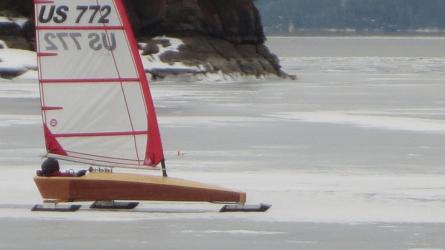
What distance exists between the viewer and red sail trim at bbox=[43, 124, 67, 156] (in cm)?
1525

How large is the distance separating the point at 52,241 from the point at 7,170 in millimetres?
6376

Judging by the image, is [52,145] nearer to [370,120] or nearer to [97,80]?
[97,80]

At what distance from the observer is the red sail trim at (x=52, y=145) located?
50.0 feet

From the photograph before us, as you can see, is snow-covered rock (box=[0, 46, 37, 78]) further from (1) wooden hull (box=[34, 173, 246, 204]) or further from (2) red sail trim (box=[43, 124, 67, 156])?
(1) wooden hull (box=[34, 173, 246, 204])

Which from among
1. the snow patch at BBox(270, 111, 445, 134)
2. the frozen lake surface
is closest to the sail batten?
the frozen lake surface

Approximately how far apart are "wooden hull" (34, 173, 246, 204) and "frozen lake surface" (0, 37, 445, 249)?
0.66 ft

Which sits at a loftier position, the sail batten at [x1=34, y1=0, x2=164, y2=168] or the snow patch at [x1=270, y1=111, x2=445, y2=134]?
the sail batten at [x1=34, y1=0, x2=164, y2=168]

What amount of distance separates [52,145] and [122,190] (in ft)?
3.03

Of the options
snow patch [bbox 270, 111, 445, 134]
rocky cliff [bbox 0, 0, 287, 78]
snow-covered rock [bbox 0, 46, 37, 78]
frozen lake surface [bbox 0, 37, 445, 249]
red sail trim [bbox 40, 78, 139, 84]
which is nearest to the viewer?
frozen lake surface [bbox 0, 37, 445, 249]

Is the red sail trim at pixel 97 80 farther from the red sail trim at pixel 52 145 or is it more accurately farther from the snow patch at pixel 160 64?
the snow patch at pixel 160 64

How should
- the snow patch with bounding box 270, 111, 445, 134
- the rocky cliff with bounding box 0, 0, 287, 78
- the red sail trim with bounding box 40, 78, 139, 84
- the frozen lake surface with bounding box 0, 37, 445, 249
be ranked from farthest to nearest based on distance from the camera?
the rocky cliff with bounding box 0, 0, 287, 78
the snow patch with bounding box 270, 111, 445, 134
the red sail trim with bounding box 40, 78, 139, 84
the frozen lake surface with bounding box 0, 37, 445, 249

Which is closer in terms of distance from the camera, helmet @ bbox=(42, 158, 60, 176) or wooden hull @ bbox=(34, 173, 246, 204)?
wooden hull @ bbox=(34, 173, 246, 204)

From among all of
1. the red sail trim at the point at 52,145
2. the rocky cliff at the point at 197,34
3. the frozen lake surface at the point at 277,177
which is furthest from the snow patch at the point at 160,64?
the red sail trim at the point at 52,145

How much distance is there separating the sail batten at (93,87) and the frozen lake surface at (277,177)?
0.73m
